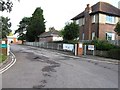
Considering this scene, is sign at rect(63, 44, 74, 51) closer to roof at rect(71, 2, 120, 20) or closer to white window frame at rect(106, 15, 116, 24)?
roof at rect(71, 2, 120, 20)

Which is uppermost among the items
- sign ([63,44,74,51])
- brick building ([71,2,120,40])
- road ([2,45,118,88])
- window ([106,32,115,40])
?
brick building ([71,2,120,40])

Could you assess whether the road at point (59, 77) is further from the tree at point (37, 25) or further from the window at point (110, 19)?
the tree at point (37, 25)

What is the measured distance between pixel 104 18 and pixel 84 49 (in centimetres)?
1185

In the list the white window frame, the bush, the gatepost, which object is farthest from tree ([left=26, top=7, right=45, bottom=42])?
the bush

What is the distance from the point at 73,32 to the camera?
141ft

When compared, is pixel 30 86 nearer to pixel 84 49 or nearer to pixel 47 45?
pixel 84 49

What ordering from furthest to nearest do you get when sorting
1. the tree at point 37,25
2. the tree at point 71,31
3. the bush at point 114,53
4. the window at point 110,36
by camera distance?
1. the tree at point 37,25
2. the window at point 110,36
3. the tree at point 71,31
4. the bush at point 114,53

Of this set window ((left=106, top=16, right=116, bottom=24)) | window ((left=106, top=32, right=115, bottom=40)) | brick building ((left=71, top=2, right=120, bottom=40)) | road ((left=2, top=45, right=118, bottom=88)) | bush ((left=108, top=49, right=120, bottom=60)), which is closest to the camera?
road ((left=2, top=45, right=118, bottom=88))

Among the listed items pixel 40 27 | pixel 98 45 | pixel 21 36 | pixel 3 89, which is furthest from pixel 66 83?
pixel 21 36

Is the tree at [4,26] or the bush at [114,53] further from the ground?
the tree at [4,26]

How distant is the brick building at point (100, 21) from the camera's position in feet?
144

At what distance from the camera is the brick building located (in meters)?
44.0

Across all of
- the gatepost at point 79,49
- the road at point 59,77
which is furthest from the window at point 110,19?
the road at point 59,77

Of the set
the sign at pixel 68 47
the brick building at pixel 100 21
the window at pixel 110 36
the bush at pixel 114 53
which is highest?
the brick building at pixel 100 21
